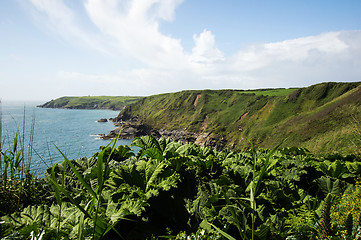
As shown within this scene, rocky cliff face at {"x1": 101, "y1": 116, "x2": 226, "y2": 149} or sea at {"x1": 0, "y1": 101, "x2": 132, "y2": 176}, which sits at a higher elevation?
sea at {"x1": 0, "y1": 101, "x2": 132, "y2": 176}

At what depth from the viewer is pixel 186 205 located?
2.65 metres

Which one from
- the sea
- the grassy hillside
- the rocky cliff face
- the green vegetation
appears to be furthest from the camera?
the rocky cliff face

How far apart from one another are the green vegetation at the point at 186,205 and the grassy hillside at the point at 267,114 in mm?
11032

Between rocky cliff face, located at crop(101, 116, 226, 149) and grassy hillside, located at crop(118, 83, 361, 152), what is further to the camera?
rocky cliff face, located at crop(101, 116, 226, 149)

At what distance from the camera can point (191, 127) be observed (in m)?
113

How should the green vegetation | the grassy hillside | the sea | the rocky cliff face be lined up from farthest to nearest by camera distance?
the rocky cliff face < the grassy hillside < the sea < the green vegetation

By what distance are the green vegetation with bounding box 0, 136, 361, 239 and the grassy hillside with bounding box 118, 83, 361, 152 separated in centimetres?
1103

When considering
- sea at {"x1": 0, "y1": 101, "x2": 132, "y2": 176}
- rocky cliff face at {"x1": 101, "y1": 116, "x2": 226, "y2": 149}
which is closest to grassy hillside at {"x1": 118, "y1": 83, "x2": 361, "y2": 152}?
rocky cliff face at {"x1": 101, "y1": 116, "x2": 226, "y2": 149}

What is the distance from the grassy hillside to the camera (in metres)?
54.4

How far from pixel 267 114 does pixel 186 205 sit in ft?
320

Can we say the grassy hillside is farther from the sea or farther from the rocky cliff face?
the sea

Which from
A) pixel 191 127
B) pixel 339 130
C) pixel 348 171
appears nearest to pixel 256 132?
pixel 339 130

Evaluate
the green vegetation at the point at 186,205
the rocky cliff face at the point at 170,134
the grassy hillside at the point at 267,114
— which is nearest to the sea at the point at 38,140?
the green vegetation at the point at 186,205

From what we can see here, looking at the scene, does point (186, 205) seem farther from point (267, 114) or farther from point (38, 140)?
point (267, 114)
